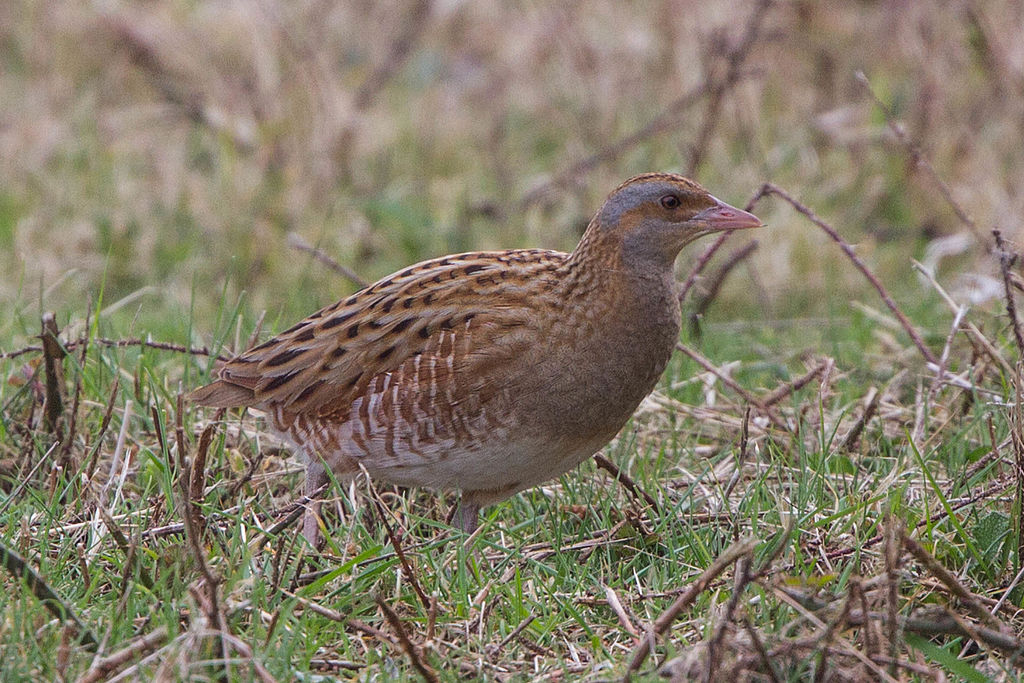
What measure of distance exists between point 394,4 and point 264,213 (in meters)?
2.64

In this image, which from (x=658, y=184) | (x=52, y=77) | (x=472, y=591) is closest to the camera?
(x=472, y=591)

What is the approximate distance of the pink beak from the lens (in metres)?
4.49

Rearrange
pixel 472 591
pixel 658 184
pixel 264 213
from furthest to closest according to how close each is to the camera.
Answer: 1. pixel 264 213
2. pixel 658 184
3. pixel 472 591

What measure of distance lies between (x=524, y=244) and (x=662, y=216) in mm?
3772

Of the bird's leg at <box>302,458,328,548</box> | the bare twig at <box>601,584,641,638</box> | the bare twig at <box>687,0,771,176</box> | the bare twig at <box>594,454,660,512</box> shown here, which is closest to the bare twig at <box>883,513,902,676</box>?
the bare twig at <box>601,584,641,638</box>

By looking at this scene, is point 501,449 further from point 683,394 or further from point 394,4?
point 394,4

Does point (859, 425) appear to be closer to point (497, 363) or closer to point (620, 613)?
point (497, 363)

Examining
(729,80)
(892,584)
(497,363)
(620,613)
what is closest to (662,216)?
(497,363)

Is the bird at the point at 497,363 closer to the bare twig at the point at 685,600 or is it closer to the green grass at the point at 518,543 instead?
the green grass at the point at 518,543

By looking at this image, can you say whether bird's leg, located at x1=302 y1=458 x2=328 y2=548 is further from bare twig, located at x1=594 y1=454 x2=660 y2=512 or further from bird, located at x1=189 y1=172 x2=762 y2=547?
bare twig, located at x1=594 y1=454 x2=660 y2=512

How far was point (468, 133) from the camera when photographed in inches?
382

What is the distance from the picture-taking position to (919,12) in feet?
30.4

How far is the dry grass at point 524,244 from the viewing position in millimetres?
3688

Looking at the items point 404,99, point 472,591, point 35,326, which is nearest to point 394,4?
point 404,99
